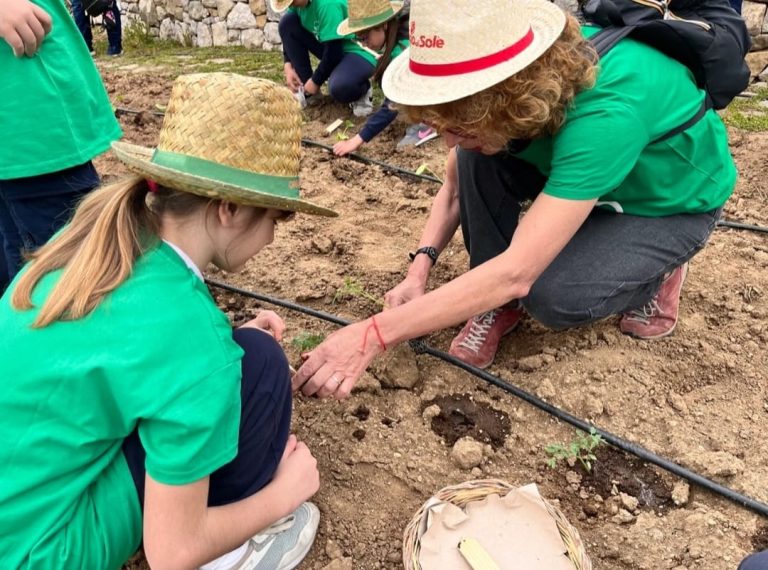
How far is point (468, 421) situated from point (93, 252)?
52.5 inches

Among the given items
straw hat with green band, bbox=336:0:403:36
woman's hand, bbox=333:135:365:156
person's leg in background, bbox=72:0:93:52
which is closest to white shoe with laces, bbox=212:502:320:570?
woman's hand, bbox=333:135:365:156

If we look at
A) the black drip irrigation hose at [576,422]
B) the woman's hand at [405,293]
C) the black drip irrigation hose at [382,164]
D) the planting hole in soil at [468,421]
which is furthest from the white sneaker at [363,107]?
the planting hole in soil at [468,421]

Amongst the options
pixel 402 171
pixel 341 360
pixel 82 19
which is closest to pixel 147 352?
pixel 341 360

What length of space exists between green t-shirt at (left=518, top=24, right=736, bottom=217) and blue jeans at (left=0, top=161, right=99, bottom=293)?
4.51ft

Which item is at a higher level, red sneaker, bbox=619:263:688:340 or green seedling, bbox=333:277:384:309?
red sneaker, bbox=619:263:688:340

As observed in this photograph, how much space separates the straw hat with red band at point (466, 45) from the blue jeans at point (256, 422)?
69cm

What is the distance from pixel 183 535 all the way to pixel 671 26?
1.74 metres

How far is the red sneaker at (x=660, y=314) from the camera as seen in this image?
7.89 ft

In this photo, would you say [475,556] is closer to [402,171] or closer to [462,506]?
[462,506]

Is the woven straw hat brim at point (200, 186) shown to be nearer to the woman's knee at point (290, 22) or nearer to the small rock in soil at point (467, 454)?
the small rock in soil at point (467, 454)

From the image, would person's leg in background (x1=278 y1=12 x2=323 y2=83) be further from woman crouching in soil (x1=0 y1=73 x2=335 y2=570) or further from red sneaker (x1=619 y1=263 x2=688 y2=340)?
woman crouching in soil (x1=0 y1=73 x2=335 y2=570)

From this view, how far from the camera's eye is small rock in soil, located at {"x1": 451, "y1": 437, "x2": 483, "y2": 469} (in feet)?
6.30

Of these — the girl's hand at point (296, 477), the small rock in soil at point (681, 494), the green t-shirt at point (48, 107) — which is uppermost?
the green t-shirt at point (48, 107)

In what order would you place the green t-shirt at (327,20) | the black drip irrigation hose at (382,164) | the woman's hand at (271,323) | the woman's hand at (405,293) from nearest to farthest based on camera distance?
the woman's hand at (271,323) < the woman's hand at (405,293) < the black drip irrigation hose at (382,164) < the green t-shirt at (327,20)
